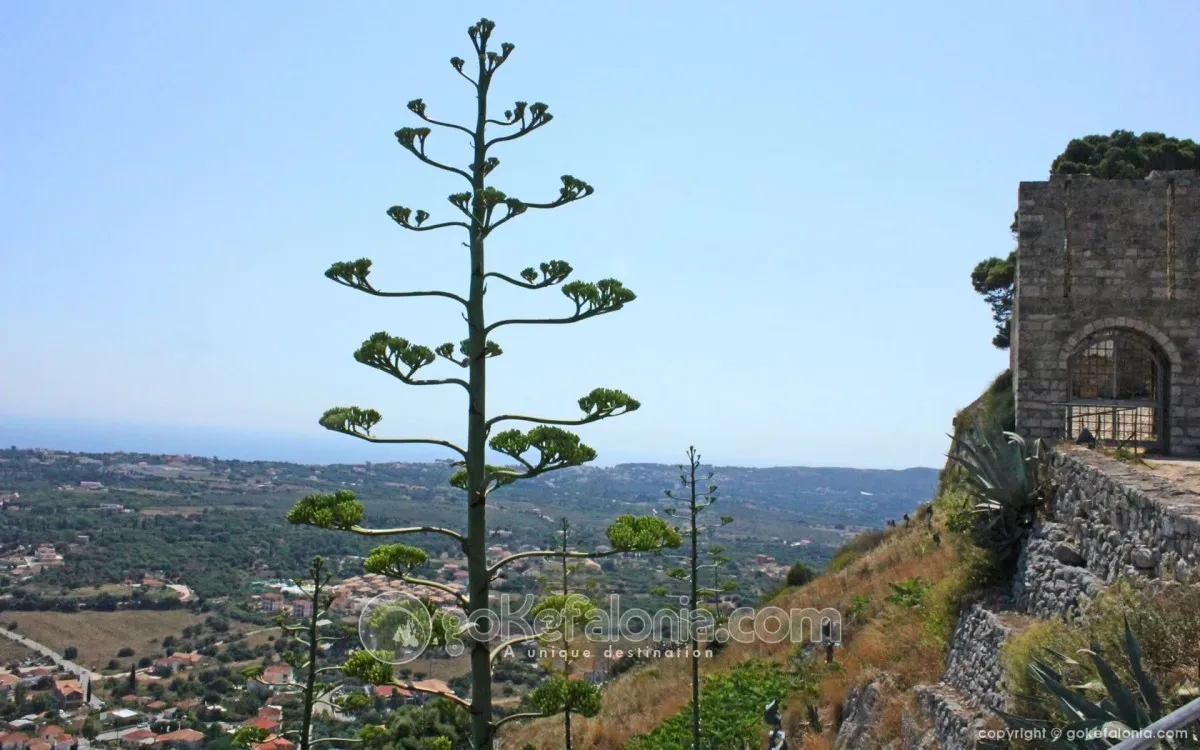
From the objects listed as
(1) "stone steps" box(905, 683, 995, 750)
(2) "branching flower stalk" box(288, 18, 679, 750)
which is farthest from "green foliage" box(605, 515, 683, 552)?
(1) "stone steps" box(905, 683, 995, 750)

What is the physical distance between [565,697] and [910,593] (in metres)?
9.76

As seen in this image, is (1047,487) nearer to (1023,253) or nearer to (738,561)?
(1023,253)

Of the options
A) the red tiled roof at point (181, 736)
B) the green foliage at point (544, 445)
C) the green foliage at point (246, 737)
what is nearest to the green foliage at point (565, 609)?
the green foliage at point (544, 445)

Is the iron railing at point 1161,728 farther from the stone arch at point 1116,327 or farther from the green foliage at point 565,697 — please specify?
the stone arch at point 1116,327

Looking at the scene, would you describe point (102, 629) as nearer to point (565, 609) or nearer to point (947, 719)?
point (947, 719)

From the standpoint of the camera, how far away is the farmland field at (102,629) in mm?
42125

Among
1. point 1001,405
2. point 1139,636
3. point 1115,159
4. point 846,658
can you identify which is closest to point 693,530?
point 846,658

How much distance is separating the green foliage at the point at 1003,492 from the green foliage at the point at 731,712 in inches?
175

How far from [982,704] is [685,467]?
4660 mm

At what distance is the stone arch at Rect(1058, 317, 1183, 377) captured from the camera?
12656mm

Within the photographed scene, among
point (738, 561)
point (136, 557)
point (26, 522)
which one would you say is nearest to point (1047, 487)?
point (738, 561)

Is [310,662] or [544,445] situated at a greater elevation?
[544,445]

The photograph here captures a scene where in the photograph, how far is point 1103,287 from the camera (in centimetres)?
1275

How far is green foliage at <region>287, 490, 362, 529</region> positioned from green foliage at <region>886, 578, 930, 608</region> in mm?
10063
